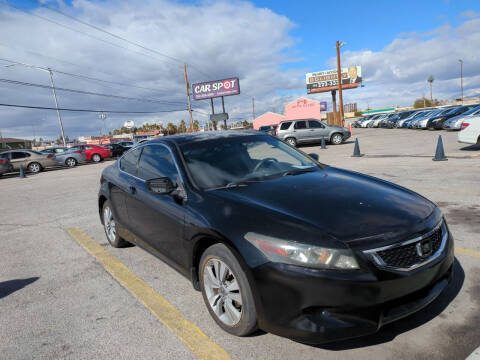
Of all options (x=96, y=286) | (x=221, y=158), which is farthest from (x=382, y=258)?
(x=96, y=286)

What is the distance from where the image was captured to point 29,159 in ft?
→ 73.0

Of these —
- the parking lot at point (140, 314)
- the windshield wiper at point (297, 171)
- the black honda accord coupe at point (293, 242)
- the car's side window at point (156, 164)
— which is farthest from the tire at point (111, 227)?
the windshield wiper at point (297, 171)

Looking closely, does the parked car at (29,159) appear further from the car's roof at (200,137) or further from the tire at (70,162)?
the car's roof at (200,137)

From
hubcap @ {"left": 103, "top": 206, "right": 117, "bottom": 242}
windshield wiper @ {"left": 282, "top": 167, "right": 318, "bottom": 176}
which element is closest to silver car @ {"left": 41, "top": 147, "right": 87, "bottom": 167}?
hubcap @ {"left": 103, "top": 206, "right": 117, "bottom": 242}

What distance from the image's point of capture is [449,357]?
7.14 ft

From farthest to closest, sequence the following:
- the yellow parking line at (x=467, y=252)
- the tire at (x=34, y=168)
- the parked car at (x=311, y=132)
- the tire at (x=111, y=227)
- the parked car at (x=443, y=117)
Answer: the parked car at (x=443, y=117) → the tire at (x=34, y=168) → the parked car at (x=311, y=132) → the tire at (x=111, y=227) → the yellow parking line at (x=467, y=252)

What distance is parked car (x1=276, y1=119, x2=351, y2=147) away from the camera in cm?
2142

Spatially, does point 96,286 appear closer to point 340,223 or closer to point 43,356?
point 43,356

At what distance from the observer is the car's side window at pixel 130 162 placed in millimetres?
4269

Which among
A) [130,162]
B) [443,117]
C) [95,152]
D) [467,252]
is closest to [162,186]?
[130,162]

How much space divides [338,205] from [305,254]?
0.59 metres

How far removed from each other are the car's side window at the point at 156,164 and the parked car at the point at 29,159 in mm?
21455

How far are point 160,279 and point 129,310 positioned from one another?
23.8 inches

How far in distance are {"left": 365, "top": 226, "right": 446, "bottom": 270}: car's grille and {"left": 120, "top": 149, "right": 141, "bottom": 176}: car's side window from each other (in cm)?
295
